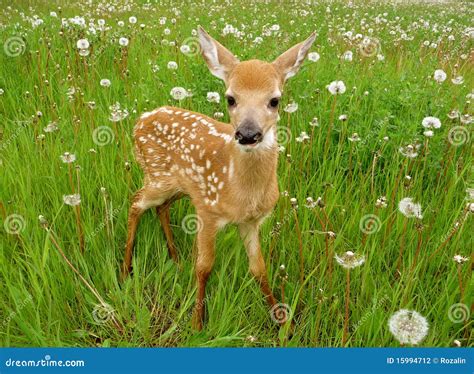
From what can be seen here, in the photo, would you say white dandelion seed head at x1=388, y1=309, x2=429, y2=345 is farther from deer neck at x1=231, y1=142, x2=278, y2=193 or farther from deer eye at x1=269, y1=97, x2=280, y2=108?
deer eye at x1=269, y1=97, x2=280, y2=108

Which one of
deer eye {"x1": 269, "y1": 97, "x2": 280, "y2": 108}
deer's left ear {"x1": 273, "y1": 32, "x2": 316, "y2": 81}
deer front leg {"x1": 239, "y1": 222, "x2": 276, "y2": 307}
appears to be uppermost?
deer's left ear {"x1": 273, "y1": 32, "x2": 316, "y2": 81}

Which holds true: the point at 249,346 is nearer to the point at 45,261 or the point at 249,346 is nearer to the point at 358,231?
the point at 358,231

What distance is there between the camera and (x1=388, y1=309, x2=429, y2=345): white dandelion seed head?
7.38 feet

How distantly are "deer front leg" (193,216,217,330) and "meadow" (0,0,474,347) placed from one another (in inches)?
3.3

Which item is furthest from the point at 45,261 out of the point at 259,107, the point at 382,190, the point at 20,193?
the point at 382,190

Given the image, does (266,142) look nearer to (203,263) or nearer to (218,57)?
(218,57)

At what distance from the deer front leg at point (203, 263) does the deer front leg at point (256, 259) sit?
260 mm

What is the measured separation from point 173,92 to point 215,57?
121 centimetres

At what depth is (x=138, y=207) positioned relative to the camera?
316cm

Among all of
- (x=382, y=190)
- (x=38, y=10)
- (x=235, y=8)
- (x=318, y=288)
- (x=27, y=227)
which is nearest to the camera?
(x=318, y=288)

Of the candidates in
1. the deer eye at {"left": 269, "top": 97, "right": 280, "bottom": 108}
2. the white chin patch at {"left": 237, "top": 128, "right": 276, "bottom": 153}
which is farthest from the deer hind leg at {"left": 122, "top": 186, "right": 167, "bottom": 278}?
the deer eye at {"left": 269, "top": 97, "right": 280, "bottom": 108}

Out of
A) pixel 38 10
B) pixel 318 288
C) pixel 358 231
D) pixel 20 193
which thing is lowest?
pixel 318 288

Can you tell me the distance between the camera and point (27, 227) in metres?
3.03

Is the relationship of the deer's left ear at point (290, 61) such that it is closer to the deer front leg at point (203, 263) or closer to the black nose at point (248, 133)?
the black nose at point (248, 133)
